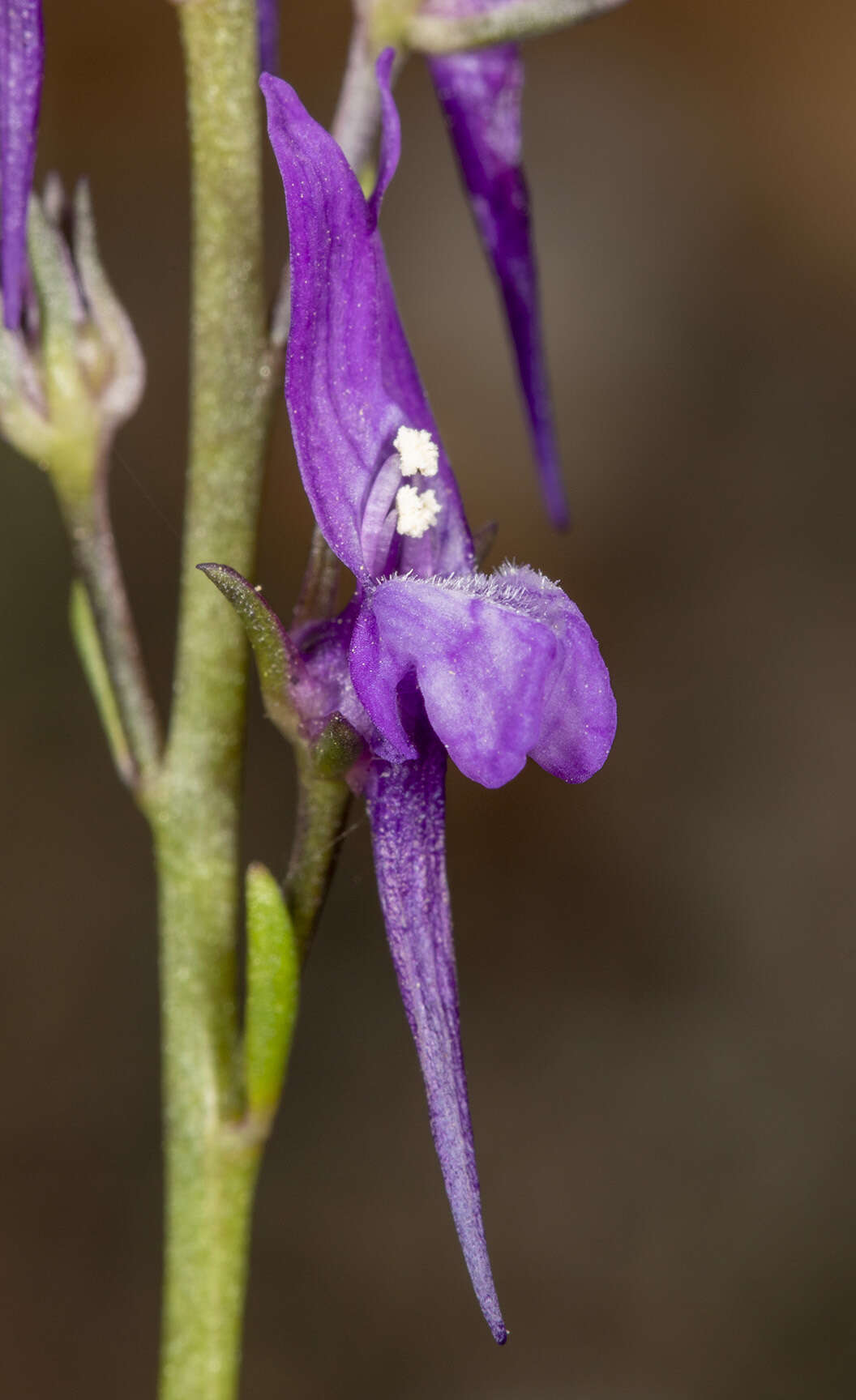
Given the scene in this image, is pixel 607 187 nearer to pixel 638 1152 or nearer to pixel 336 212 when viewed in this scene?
pixel 638 1152

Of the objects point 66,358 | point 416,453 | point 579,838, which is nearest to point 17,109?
point 66,358

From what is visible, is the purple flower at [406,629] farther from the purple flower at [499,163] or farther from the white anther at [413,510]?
the purple flower at [499,163]

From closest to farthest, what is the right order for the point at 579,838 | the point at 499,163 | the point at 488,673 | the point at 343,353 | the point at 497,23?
the point at 488,673 → the point at 343,353 → the point at 497,23 → the point at 499,163 → the point at 579,838

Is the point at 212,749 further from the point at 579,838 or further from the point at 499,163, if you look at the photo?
the point at 579,838

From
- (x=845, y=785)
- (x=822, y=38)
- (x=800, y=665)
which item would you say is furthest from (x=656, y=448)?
(x=822, y=38)

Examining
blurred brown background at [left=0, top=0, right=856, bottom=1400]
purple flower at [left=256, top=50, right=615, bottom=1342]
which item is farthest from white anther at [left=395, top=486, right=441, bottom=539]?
blurred brown background at [left=0, top=0, right=856, bottom=1400]

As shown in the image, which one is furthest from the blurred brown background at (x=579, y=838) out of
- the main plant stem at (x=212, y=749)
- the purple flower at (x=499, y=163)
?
the purple flower at (x=499, y=163)
